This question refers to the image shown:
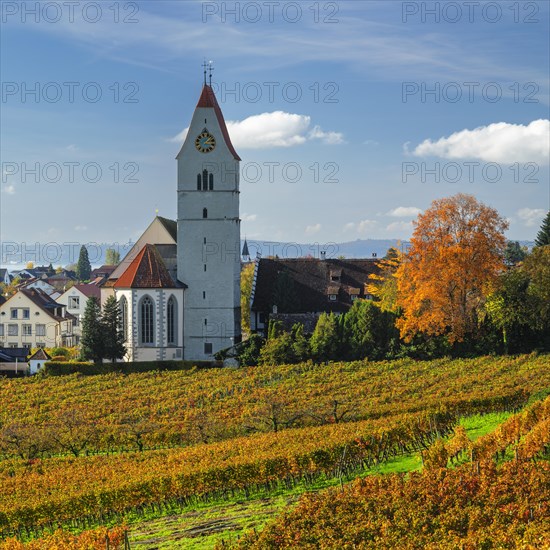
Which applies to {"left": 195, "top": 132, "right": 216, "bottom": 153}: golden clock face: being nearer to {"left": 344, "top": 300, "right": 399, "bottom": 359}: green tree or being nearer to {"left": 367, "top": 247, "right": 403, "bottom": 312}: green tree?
{"left": 367, "top": 247, "right": 403, "bottom": 312}: green tree

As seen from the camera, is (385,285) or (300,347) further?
(385,285)

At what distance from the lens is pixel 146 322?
5991 centimetres

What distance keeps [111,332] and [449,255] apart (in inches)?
914

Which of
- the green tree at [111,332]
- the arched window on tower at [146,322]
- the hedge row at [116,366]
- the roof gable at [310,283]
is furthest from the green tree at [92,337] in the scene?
the roof gable at [310,283]

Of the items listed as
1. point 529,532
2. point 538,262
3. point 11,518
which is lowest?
point 11,518

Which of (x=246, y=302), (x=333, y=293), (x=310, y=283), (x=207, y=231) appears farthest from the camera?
(x=246, y=302)

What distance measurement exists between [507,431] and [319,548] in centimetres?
1257

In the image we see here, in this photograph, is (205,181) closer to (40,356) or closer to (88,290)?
(40,356)

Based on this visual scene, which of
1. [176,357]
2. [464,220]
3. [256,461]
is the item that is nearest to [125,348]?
[176,357]

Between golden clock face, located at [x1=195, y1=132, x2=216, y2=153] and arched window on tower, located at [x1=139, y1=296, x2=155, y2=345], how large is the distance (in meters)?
11.5

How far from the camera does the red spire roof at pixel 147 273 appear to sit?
60.0 m

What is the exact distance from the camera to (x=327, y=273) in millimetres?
68312

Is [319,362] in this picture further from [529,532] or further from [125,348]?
[529,532]

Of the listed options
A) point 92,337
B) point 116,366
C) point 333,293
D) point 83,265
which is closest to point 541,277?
point 333,293
